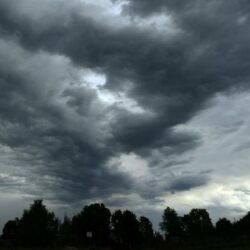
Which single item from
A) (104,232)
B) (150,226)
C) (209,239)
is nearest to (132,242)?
(104,232)

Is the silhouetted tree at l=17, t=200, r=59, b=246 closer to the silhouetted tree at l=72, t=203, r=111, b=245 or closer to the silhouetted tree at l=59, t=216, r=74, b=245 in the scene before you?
the silhouetted tree at l=59, t=216, r=74, b=245

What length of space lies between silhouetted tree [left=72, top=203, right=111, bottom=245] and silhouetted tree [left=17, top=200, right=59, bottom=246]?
38701 millimetres

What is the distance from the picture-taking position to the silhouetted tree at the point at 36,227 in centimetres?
8369

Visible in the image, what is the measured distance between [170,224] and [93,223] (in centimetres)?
3946

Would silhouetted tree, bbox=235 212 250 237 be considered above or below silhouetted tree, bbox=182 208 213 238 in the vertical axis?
below

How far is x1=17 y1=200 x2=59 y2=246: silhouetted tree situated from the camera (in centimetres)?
8369

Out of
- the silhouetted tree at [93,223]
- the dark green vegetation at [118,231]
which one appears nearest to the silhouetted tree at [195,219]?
the dark green vegetation at [118,231]

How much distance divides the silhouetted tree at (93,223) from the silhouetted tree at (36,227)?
127ft

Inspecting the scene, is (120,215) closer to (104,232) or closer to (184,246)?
(104,232)

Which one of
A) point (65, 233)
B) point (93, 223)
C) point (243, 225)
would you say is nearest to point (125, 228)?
point (93, 223)

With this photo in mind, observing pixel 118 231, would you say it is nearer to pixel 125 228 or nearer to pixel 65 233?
pixel 125 228

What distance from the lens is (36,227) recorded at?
280 feet

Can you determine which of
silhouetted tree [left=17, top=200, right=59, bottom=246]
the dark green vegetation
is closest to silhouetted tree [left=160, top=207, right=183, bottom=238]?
Result: the dark green vegetation

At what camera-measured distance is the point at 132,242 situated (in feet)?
419
